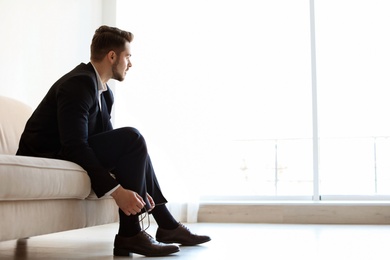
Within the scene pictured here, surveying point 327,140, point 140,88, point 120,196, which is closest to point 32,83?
point 140,88

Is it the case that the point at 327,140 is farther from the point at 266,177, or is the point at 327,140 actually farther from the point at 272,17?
the point at 272,17

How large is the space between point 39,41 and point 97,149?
204 centimetres

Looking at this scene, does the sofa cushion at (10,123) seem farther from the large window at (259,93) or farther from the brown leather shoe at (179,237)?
the large window at (259,93)

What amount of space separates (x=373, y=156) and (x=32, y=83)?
12.7 ft

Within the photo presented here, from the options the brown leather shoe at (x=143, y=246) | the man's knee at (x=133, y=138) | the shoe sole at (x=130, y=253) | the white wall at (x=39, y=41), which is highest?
the white wall at (x=39, y=41)

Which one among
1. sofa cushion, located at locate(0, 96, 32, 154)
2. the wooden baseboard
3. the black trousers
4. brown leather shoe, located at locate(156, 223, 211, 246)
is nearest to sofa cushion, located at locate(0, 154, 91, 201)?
the black trousers

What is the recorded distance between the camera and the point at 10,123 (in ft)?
9.49

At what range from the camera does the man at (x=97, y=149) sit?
2.13m

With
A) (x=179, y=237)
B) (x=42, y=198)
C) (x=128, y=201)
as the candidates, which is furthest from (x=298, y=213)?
(x=42, y=198)

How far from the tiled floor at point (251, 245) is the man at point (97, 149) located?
0.12m

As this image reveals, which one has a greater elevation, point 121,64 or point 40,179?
point 121,64

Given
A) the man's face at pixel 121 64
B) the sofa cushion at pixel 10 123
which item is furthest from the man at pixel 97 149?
the sofa cushion at pixel 10 123

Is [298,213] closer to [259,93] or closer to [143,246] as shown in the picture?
[259,93]

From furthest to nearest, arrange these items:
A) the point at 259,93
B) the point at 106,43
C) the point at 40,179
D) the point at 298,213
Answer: the point at 259,93 < the point at 298,213 < the point at 106,43 < the point at 40,179
